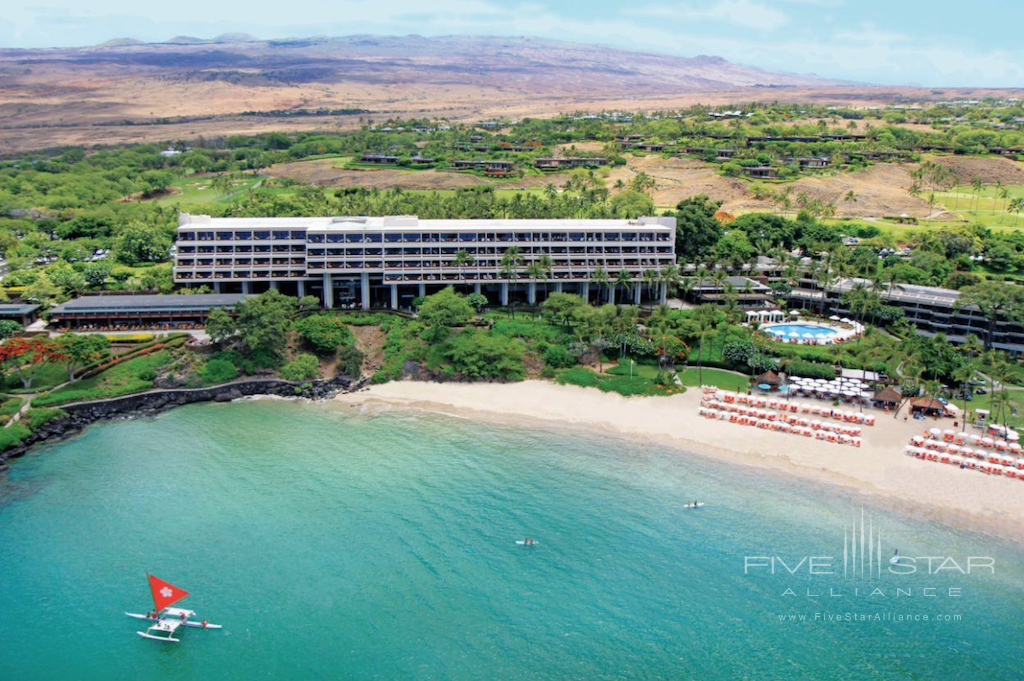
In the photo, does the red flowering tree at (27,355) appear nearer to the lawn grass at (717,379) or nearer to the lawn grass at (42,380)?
the lawn grass at (42,380)

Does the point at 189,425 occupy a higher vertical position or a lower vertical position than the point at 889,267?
lower

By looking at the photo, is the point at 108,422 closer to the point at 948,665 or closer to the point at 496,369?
the point at 496,369

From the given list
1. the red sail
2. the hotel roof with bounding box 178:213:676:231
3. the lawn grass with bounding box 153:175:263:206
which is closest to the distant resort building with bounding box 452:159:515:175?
the lawn grass with bounding box 153:175:263:206

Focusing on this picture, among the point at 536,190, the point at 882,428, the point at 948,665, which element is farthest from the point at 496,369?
the point at 536,190

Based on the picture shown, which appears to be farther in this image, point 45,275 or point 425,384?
point 45,275

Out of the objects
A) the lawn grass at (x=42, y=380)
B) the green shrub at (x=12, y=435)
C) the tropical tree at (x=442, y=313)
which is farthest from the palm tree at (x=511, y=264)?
the green shrub at (x=12, y=435)

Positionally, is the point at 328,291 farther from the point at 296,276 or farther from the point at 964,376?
the point at 964,376

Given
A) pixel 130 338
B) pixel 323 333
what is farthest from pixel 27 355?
pixel 323 333
